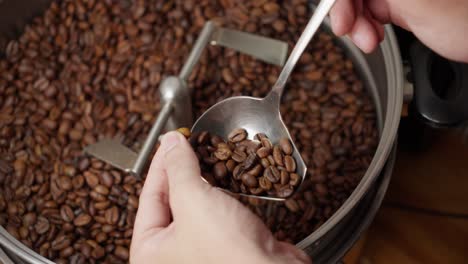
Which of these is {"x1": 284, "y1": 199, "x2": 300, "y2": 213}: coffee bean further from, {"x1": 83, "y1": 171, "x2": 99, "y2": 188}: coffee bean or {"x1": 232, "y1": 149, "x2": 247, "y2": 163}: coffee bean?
{"x1": 83, "y1": 171, "x2": 99, "y2": 188}: coffee bean

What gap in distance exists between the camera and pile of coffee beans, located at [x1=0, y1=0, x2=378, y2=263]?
0.93 m

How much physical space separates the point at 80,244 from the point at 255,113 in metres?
0.36

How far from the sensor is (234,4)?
113 cm

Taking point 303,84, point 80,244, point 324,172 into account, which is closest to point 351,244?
point 324,172

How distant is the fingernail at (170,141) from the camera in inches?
25.3

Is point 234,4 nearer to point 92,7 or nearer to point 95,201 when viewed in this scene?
point 92,7

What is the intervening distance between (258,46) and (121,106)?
27 centimetres

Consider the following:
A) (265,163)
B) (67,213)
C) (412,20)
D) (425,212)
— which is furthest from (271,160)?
(425,212)

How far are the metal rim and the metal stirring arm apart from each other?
0.73 feet

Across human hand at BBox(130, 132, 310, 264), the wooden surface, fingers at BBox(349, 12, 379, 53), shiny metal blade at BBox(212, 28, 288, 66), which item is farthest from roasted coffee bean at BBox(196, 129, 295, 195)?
the wooden surface

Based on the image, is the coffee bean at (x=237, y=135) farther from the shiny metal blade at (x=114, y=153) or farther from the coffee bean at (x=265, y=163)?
the shiny metal blade at (x=114, y=153)

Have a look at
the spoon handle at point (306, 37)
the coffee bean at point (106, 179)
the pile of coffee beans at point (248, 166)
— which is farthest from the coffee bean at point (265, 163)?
the coffee bean at point (106, 179)

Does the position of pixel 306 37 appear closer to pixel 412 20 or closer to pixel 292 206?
pixel 412 20

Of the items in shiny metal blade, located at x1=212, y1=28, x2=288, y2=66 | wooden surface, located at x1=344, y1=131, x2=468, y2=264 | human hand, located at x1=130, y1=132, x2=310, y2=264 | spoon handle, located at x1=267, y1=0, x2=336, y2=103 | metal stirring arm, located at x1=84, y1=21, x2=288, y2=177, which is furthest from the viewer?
wooden surface, located at x1=344, y1=131, x2=468, y2=264
